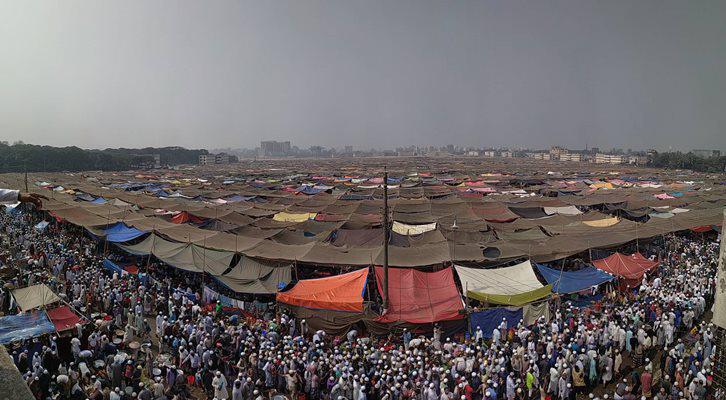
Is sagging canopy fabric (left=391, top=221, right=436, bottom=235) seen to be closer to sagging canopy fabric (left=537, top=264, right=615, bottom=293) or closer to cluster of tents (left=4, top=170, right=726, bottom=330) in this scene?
cluster of tents (left=4, top=170, right=726, bottom=330)

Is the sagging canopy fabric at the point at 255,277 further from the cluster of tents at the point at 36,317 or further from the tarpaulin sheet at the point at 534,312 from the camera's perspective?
the tarpaulin sheet at the point at 534,312

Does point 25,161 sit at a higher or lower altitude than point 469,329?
higher

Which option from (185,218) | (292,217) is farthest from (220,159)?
(292,217)

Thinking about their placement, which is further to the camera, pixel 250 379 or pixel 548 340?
pixel 548 340

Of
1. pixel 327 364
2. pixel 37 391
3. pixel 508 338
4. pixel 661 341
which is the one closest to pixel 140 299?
pixel 37 391

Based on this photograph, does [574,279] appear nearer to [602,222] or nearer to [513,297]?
[513,297]

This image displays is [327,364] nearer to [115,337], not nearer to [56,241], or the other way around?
[115,337]
